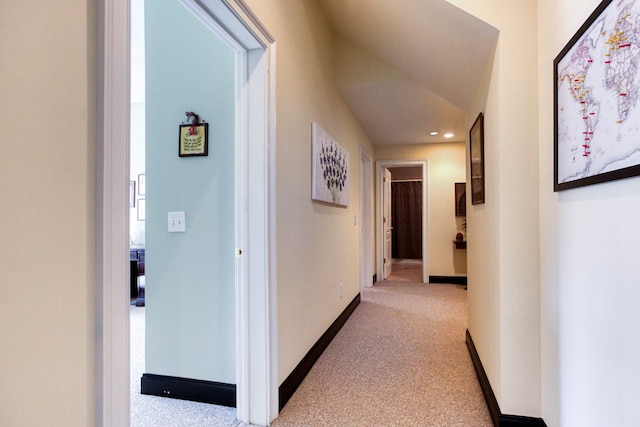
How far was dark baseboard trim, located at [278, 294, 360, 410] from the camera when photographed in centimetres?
187

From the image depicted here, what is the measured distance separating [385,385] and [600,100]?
5.95 feet

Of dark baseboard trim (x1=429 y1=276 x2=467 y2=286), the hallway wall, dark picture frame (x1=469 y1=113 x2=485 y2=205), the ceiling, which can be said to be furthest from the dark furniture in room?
dark baseboard trim (x1=429 y1=276 x2=467 y2=286)

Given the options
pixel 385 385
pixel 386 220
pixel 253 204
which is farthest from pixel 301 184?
pixel 386 220

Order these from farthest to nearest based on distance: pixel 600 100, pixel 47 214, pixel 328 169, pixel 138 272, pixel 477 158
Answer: pixel 138 272 → pixel 328 169 → pixel 477 158 → pixel 600 100 → pixel 47 214

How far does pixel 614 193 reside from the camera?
1.00 metres

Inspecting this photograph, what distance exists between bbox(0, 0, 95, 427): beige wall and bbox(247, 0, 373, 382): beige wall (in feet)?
3.30

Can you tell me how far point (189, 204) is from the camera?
6.31 feet

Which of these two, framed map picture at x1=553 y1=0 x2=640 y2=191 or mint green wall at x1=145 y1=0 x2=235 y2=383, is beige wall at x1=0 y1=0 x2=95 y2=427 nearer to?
mint green wall at x1=145 y1=0 x2=235 y2=383

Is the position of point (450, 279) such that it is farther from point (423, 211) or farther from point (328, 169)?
point (328, 169)

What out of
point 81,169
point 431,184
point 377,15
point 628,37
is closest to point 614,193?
point 628,37

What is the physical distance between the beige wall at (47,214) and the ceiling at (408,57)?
1.66 m

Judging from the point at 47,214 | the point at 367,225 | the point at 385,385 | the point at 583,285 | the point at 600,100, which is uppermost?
the point at 600,100

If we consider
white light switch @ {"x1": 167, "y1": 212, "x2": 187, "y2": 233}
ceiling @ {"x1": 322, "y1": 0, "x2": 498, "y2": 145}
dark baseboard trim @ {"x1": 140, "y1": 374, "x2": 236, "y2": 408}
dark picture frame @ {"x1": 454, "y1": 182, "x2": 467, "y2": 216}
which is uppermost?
ceiling @ {"x1": 322, "y1": 0, "x2": 498, "y2": 145}

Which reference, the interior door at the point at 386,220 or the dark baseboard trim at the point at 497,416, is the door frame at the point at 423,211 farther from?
the dark baseboard trim at the point at 497,416
